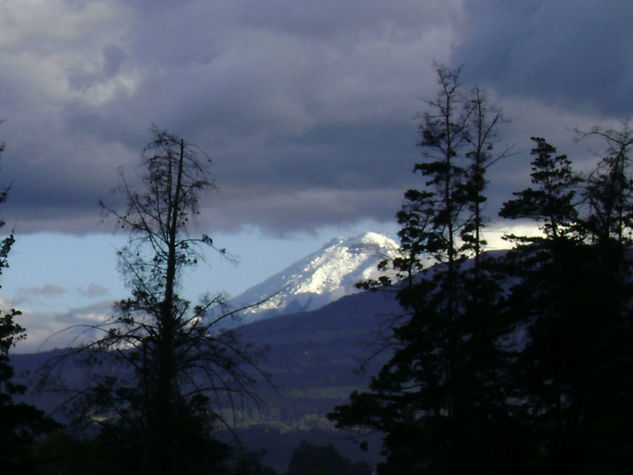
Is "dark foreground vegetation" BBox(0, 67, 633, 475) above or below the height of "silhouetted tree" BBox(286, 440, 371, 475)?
above

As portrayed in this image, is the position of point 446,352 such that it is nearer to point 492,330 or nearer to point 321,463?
point 492,330

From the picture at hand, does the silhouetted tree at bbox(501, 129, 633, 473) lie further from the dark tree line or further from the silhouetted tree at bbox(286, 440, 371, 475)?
the silhouetted tree at bbox(286, 440, 371, 475)

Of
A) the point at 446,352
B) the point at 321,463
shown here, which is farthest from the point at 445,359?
the point at 321,463

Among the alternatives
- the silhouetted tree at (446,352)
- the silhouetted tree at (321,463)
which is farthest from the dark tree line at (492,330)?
the silhouetted tree at (321,463)

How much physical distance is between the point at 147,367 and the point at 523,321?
71.3 feet

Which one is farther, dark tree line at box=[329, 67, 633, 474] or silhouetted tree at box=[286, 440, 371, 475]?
silhouetted tree at box=[286, 440, 371, 475]

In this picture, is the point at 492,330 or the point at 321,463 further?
the point at 321,463

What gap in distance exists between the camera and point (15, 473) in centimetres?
2981

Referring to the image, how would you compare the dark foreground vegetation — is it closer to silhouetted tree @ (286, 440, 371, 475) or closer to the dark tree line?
the dark tree line

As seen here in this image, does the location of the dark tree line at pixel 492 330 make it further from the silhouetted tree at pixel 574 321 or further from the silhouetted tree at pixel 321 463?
the silhouetted tree at pixel 321 463

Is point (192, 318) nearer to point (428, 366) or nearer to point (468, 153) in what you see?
point (428, 366)

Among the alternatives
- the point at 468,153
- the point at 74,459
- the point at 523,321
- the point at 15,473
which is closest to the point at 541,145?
the point at 468,153

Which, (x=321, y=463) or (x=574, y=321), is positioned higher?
(x=574, y=321)

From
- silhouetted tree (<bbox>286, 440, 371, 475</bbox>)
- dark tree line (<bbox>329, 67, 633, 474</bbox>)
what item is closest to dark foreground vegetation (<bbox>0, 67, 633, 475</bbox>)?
dark tree line (<bbox>329, 67, 633, 474</bbox>)
